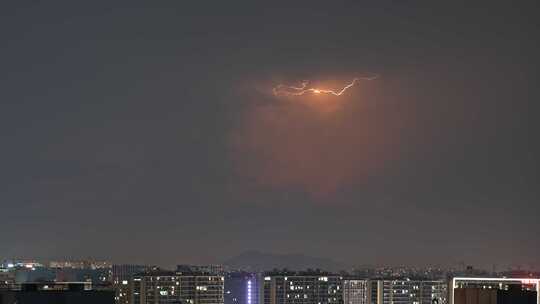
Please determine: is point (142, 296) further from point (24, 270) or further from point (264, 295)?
point (24, 270)

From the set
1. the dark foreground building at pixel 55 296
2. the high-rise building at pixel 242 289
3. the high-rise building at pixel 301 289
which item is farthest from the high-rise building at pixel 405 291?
the dark foreground building at pixel 55 296

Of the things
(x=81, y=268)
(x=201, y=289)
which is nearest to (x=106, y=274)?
(x=81, y=268)

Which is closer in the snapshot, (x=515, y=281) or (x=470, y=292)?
(x=470, y=292)

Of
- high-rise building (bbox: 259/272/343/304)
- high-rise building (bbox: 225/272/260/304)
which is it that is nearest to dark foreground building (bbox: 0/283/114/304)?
high-rise building (bbox: 259/272/343/304)

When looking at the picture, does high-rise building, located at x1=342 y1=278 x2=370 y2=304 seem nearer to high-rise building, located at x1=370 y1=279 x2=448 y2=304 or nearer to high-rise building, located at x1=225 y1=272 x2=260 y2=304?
high-rise building, located at x1=370 y1=279 x2=448 y2=304

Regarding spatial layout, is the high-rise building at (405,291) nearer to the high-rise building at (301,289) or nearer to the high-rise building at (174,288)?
the high-rise building at (301,289)

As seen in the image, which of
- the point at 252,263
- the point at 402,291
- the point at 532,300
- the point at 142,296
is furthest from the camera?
the point at 252,263

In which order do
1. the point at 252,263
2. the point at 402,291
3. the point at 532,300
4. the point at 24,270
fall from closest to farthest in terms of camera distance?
the point at 532,300 → the point at 402,291 → the point at 24,270 → the point at 252,263
